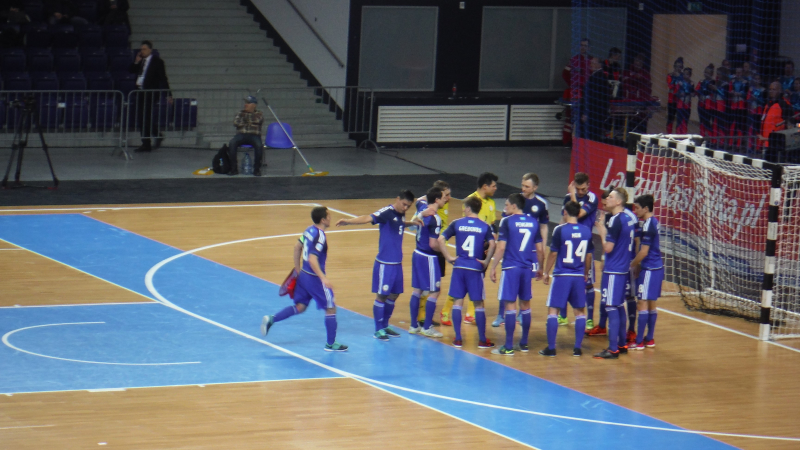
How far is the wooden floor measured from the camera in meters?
8.92

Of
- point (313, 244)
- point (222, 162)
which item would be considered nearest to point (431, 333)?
point (313, 244)

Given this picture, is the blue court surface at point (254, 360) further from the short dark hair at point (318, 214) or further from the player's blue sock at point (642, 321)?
the player's blue sock at point (642, 321)

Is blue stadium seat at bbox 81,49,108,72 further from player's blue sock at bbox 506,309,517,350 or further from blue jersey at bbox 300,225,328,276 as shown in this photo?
player's blue sock at bbox 506,309,517,350

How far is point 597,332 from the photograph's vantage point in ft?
41.4

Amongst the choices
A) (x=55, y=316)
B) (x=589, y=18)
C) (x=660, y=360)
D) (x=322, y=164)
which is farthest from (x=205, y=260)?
(x=589, y=18)

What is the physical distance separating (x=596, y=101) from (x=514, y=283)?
13.7 meters

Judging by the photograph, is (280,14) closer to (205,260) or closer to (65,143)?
(65,143)

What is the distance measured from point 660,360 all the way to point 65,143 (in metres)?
15.9

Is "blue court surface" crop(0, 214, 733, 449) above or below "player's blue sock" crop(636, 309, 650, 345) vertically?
below

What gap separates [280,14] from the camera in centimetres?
2773

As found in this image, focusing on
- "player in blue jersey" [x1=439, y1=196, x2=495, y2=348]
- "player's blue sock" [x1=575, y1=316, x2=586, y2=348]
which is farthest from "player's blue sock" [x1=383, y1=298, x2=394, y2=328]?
"player's blue sock" [x1=575, y1=316, x2=586, y2=348]

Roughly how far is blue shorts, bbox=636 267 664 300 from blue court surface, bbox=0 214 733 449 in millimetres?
1929

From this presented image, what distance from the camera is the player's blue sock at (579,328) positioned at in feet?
37.6

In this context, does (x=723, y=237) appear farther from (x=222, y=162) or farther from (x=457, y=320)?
(x=222, y=162)
